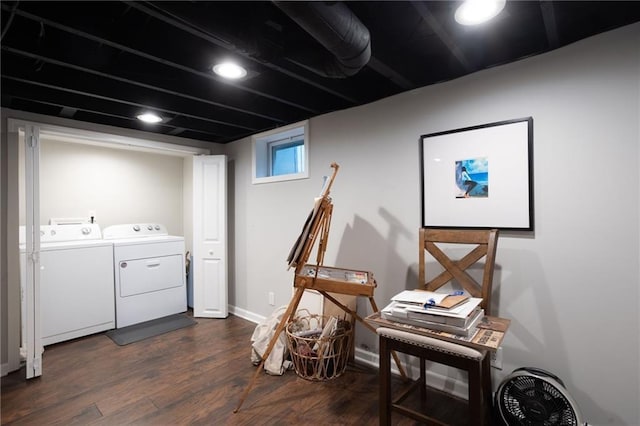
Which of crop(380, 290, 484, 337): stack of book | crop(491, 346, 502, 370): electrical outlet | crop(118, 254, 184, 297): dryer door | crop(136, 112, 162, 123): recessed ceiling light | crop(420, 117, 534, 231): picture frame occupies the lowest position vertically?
crop(491, 346, 502, 370): electrical outlet

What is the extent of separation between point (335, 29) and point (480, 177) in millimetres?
1320

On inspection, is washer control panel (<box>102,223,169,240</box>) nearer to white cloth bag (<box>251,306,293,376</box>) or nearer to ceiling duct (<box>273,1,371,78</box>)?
white cloth bag (<box>251,306,293,376</box>)

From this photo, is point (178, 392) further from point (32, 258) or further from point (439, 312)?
point (439, 312)

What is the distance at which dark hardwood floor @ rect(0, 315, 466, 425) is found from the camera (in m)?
1.95

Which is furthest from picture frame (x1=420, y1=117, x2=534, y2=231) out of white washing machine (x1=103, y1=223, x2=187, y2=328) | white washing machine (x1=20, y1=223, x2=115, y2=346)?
white washing machine (x1=20, y1=223, x2=115, y2=346)

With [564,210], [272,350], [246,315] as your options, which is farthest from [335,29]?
[246,315]

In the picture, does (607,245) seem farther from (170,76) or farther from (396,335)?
(170,76)

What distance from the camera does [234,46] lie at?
160 centimetres

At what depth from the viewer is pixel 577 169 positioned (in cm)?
170

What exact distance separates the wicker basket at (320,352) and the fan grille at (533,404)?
1.09 meters

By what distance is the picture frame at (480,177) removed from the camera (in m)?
1.85

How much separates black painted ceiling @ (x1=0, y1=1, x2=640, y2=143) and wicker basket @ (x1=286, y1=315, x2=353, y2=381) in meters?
1.88

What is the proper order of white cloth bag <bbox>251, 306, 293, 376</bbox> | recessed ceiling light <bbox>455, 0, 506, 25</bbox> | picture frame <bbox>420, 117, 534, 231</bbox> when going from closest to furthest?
recessed ceiling light <bbox>455, 0, 506, 25</bbox>
picture frame <bbox>420, 117, 534, 231</bbox>
white cloth bag <bbox>251, 306, 293, 376</bbox>

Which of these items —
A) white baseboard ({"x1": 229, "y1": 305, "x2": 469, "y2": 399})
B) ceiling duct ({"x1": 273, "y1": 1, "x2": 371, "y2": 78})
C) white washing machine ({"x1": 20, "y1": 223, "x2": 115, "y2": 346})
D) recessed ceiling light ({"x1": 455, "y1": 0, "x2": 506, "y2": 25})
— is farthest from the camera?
white washing machine ({"x1": 20, "y1": 223, "x2": 115, "y2": 346})
